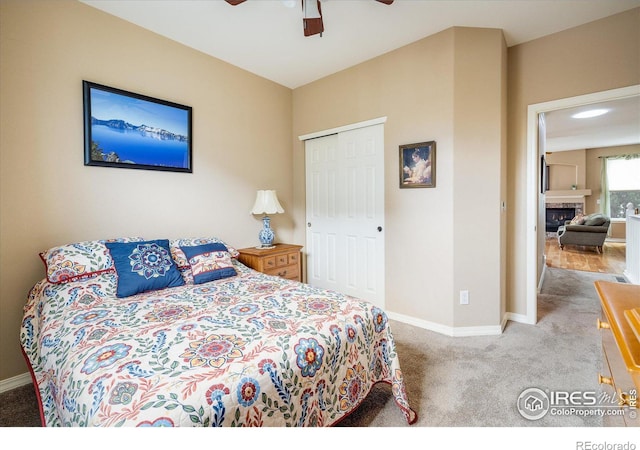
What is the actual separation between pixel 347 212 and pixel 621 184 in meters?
8.62

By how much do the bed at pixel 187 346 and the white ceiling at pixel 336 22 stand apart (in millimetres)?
1807

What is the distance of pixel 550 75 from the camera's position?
2623 millimetres

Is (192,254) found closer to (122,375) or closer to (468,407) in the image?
(122,375)

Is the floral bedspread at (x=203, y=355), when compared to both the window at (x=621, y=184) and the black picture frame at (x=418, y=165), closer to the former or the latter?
the black picture frame at (x=418, y=165)

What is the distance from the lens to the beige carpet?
62.8 inches

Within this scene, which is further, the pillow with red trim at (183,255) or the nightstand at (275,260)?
the nightstand at (275,260)

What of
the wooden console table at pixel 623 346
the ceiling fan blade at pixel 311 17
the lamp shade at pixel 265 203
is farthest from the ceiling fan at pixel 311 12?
the wooden console table at pixel 623 346

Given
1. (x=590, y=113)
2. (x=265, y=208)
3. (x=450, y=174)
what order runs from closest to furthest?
(x=450, y=174), (x=265, y=208), (x=590, y=113)

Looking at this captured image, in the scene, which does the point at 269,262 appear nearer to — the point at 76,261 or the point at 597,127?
the point at 76,261

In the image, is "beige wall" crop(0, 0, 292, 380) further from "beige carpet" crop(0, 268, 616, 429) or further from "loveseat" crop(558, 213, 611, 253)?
"loveseat" crop(558, 213, 611, 253)

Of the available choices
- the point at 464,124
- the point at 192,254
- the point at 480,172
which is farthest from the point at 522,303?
the point at 192,254

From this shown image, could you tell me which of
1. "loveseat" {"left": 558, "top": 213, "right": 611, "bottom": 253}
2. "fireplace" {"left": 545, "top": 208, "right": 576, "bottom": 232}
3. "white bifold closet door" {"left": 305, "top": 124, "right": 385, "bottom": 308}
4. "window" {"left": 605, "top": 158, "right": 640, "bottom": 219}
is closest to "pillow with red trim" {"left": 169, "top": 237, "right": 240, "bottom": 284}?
"white bifold closet door" {"left": 305, "top": 124, "right": 385, "bottom": 308}

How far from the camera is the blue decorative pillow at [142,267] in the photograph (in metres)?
1.89

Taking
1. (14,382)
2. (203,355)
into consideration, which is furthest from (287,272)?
(14,382)
